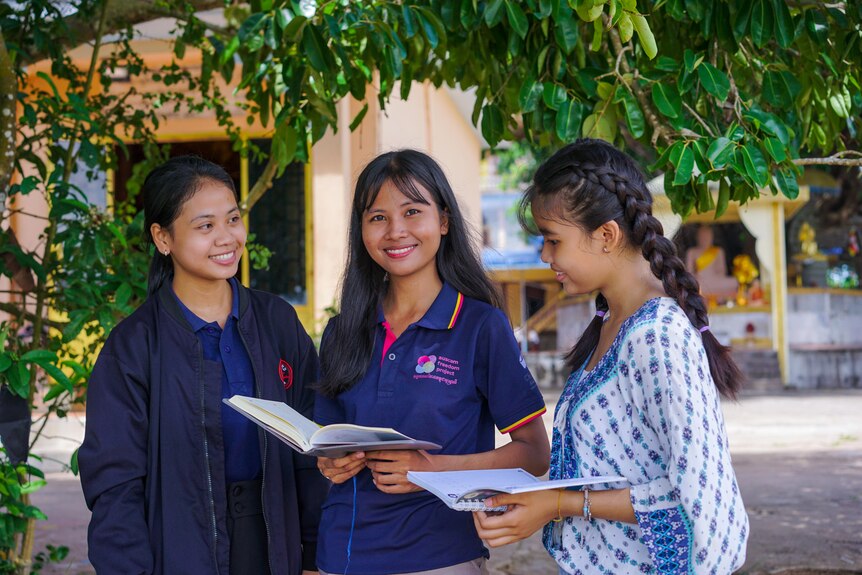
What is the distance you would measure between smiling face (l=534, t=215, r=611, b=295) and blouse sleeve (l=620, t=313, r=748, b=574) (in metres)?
0.21

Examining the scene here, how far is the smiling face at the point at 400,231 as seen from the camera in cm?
240

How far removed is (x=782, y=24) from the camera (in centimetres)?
282

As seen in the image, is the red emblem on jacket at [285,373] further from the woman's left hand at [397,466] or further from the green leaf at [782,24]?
the green leaf at [782,24]

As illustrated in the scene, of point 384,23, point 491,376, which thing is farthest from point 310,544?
point 384,23

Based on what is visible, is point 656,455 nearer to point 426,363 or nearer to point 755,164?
point 426,363

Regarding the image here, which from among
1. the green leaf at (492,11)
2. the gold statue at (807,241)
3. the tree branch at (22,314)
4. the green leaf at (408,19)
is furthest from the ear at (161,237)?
the gold statue at (807,241)

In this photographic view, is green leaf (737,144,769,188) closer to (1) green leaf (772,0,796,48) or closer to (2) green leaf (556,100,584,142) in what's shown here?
(1) green leaf (772,0,796,48)

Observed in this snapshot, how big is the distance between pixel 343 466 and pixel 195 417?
0.41 m

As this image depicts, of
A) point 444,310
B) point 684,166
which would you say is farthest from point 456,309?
point 684,166

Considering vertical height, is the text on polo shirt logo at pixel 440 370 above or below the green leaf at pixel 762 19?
below

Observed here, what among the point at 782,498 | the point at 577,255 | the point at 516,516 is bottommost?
the point at 782,498

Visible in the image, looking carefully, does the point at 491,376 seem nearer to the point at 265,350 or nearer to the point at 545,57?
the point at 265,350

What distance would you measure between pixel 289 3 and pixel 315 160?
246 inches

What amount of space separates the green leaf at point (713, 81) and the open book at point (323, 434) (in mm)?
1428
